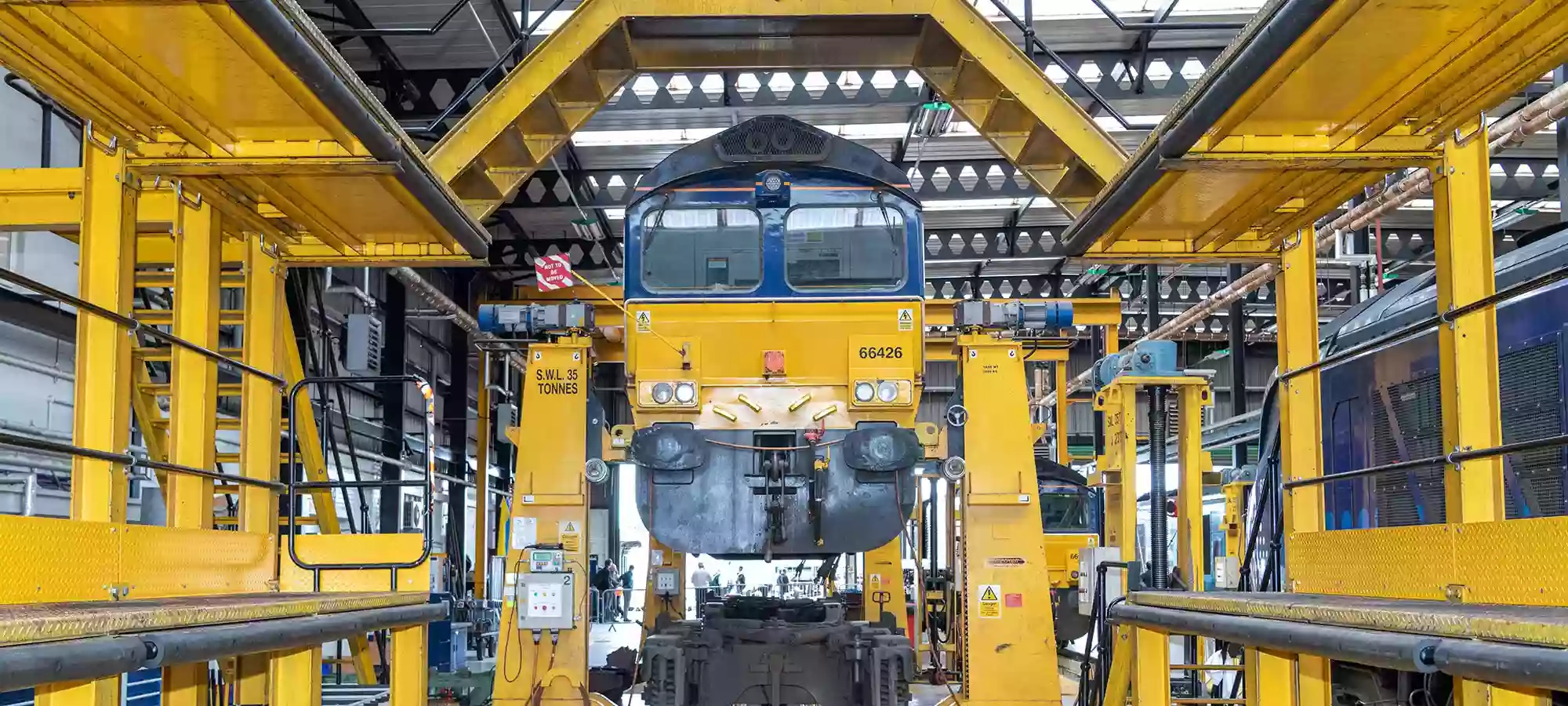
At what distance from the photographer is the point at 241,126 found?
210 inches

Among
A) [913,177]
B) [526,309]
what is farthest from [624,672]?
[913,177]

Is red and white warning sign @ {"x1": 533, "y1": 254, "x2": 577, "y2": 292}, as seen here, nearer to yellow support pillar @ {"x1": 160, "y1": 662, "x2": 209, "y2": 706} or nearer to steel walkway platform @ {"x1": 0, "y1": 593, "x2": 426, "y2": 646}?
steel walkway platform @ {"x1": 0, "y1": 593, "x2": 426, "y2": 646}

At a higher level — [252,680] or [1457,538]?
[1457,538]

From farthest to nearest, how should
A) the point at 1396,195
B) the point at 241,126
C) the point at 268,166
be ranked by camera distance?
the point at 1396,195, the point at 268,166, the point at 241,126

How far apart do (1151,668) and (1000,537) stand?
246 centimetres

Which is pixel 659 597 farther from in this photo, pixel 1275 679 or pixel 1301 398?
pixel 1275 679

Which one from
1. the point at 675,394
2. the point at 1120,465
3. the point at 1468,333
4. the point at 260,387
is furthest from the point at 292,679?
the point at 1120,465

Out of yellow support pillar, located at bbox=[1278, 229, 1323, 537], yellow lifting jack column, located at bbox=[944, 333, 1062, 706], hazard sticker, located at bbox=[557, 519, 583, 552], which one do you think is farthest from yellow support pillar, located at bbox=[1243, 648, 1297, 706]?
hazard sticker, located at bbox=[557, 519, 583, 552]

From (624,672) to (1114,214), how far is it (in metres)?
4.53

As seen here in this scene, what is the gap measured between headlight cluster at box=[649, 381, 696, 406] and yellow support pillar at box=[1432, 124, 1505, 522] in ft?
14.4

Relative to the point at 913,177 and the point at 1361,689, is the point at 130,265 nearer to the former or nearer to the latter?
the point at 1361,689

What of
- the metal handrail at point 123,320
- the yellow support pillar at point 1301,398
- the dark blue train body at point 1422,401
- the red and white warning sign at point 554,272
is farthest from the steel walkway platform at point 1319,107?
the metal handrail at point 123,320

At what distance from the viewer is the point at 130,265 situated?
17.8ft

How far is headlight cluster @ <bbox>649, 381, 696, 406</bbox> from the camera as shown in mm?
8070
